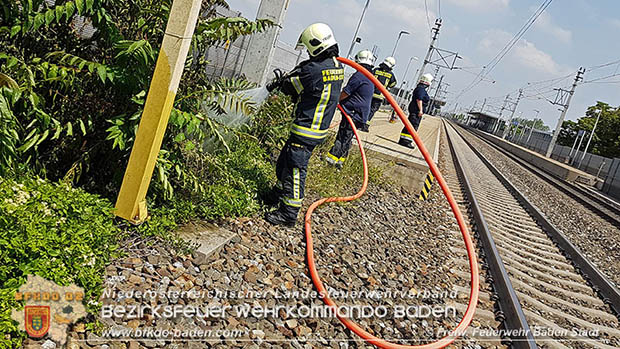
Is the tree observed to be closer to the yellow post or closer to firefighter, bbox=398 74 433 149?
the yellow post

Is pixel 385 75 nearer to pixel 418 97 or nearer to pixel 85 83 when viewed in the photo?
pixel 418 97

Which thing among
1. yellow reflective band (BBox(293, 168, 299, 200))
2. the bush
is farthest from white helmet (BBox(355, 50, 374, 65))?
the bush

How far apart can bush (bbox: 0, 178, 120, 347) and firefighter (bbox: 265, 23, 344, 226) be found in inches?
82.9

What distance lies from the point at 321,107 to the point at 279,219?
1.33 metres

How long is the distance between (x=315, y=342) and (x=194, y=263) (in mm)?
1130

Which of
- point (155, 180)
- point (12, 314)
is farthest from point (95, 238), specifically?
point (155, 180)

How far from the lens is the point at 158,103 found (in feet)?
10.6

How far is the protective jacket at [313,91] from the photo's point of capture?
498 centimetres

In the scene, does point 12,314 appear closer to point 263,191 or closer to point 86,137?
point 86,137

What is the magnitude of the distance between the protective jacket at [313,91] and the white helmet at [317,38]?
0.34ft

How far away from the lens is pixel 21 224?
263 centimetres

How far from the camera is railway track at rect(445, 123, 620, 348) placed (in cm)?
509

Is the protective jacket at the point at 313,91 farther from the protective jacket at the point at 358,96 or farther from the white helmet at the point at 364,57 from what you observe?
the white helmet at the point at 364,57

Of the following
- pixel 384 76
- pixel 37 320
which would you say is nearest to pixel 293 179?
pixel 37 320
